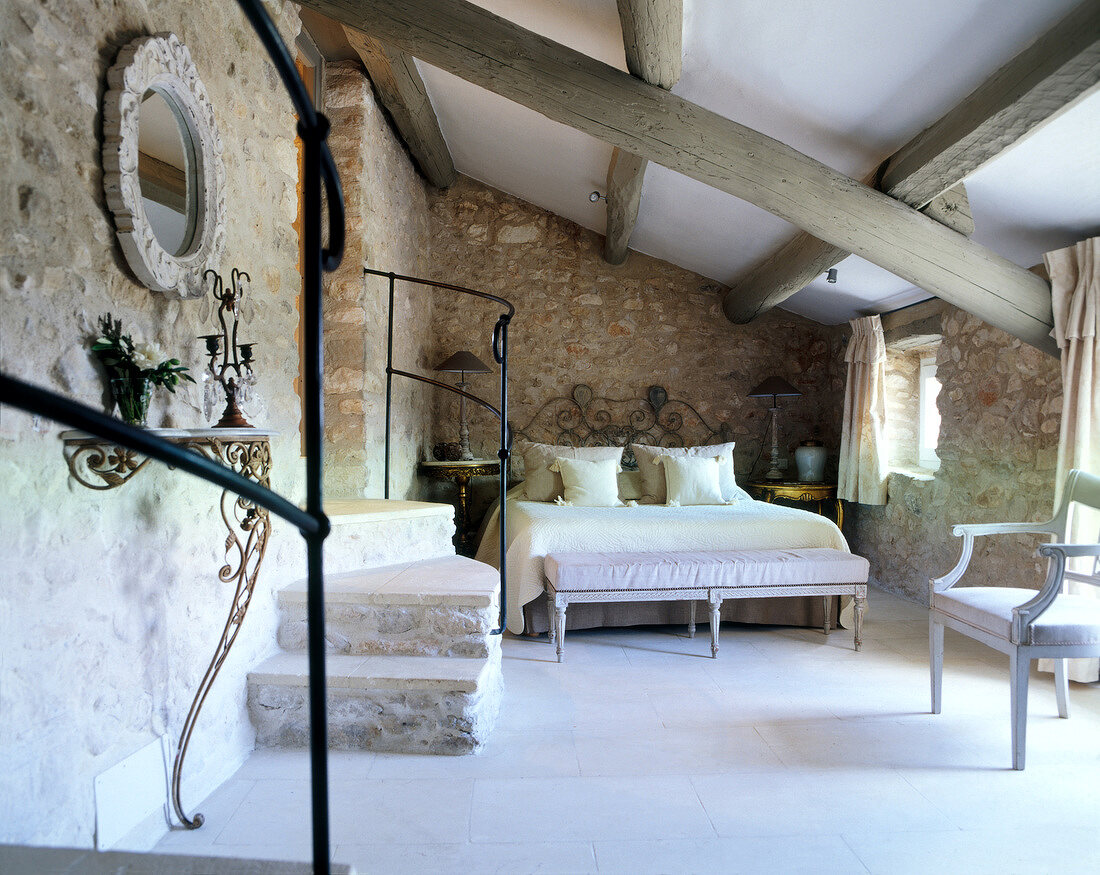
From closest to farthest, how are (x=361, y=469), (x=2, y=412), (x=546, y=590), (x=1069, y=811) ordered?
1. (x=2, y=412)
2. (x=1069, y=811)
3. (x=546, y=590)
4. (x=361, y=469)

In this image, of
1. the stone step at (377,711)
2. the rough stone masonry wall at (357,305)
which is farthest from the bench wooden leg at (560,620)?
the rough stone masonry wall at (357,305)

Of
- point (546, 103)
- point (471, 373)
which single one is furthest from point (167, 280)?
point (471, 373)

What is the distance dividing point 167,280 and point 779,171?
2.40 m

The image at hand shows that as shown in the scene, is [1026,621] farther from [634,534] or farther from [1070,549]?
[634,534]

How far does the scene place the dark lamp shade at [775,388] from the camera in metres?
5.61

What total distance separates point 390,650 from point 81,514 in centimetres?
129

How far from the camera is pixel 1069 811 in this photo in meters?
2.09

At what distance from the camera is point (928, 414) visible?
5203 millimetres

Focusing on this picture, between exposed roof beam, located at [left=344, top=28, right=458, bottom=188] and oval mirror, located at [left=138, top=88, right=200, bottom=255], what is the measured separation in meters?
2.02

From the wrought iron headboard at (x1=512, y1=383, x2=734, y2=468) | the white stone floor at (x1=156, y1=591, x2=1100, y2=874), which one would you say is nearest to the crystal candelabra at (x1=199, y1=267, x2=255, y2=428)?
the white stone floor at (x1=156, y1=591, x2=1100, y2=874)

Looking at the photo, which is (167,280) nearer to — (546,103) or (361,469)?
(546,103)

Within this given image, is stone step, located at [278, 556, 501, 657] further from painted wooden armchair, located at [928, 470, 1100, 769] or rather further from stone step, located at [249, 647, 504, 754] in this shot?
painted wooden armchair, located at [928, 470, 1100, 769]

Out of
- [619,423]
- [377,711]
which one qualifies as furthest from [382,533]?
[619,423]

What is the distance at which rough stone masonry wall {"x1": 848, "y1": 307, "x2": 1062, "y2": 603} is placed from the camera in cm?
360
